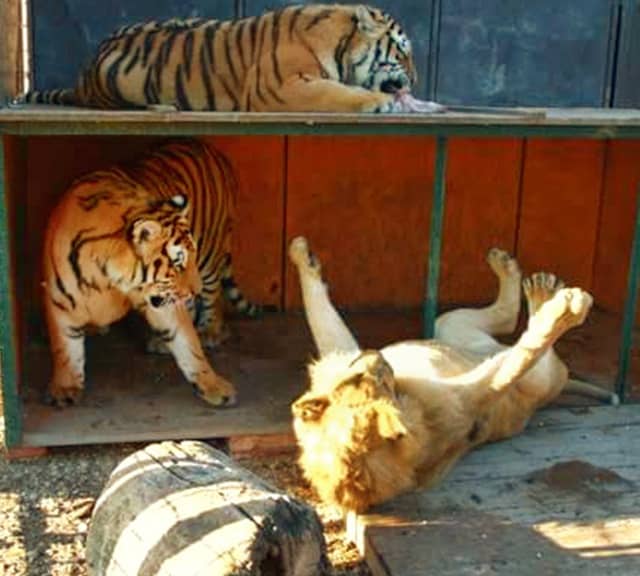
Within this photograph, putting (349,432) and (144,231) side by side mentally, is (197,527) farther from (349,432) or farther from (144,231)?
(144,231)

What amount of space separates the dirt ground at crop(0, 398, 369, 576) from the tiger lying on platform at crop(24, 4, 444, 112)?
5.37 ft

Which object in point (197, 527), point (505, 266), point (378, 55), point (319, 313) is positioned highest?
point (378, 55)

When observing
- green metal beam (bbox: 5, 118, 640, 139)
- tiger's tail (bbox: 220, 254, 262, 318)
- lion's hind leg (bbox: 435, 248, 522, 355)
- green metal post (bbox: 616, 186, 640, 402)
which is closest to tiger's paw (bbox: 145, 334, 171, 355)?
tiger's tail (bbox: 220, 254, 262, 318)

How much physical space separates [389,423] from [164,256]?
1.45m

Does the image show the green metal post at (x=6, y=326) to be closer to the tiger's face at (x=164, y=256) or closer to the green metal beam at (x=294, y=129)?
the green metal beam at (x=294, y=129)

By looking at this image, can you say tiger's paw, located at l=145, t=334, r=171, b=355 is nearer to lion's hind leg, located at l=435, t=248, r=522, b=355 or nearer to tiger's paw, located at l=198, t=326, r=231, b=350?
tiger's paw, located at l=198, t=326, r=231, b=350

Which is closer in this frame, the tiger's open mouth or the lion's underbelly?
the lion's underbelly

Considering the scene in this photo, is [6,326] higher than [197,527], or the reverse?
[6,326]

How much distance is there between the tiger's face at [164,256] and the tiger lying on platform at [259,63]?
0.71 m

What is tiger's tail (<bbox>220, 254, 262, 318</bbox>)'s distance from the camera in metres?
5.59

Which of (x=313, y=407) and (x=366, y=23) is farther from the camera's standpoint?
(x=366, y=23)

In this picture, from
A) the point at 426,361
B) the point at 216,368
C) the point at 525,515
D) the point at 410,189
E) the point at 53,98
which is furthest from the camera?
the point at 410,189

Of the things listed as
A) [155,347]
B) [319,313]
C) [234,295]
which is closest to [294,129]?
[319,313]

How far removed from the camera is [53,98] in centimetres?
518
